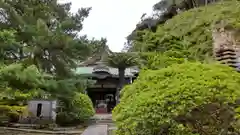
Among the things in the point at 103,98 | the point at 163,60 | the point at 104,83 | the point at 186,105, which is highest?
the point at 104,83

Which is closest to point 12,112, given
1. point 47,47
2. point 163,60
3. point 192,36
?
point 47,47

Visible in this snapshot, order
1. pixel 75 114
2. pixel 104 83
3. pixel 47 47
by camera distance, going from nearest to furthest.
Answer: pixel 47 47 < pixel 75 114 < pixel 104 83

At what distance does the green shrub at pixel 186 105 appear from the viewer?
3.67 meters

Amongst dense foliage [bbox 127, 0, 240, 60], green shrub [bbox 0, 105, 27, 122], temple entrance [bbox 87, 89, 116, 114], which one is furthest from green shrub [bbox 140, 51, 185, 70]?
temple entrance [bbox 87, 89, 116, 114]

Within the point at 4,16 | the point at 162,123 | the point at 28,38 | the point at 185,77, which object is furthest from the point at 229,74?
the point at 4,16

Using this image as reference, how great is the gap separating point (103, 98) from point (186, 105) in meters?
21.5

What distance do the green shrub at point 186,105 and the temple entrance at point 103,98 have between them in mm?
18631

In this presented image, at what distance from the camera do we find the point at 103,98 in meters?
25.0

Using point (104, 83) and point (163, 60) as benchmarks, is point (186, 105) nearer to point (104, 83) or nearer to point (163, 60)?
point (163, 60)

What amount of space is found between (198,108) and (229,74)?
926 mm

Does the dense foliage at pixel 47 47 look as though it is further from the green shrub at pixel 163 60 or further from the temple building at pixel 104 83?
the temple building at pixel 104 83

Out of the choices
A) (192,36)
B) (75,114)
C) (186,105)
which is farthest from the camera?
(75,114)

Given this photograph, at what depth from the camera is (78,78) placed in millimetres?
14531

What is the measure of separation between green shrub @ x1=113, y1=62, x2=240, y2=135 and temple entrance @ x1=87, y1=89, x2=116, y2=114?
18.6 metres
